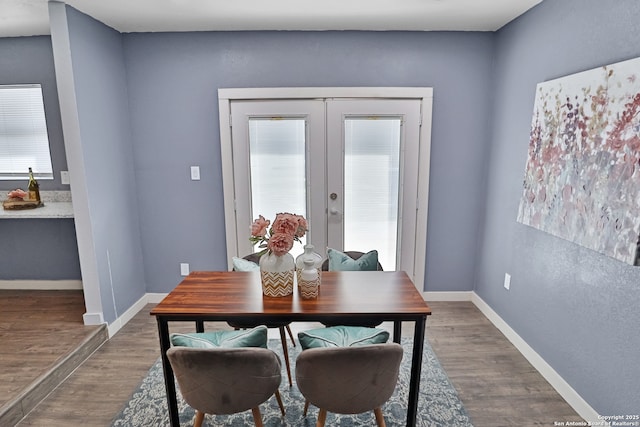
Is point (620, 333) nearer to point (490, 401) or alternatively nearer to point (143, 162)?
point (490, 401)

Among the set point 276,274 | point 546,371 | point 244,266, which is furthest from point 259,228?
point 546,371

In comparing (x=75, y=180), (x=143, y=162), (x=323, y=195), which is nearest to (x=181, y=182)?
(x=143, y=162)

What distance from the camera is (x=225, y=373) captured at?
1438 millimetres

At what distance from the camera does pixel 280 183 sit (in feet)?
10.9

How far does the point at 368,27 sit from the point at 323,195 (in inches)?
58.1

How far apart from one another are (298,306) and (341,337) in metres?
0.29

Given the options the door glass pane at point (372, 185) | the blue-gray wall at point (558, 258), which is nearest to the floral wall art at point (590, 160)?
the blue-gray wall at point (558, 258)

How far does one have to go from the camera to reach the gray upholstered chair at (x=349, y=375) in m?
1.41

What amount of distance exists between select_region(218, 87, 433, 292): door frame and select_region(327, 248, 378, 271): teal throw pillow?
46.7 inches

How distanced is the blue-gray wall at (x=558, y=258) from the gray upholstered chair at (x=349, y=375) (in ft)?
4.08

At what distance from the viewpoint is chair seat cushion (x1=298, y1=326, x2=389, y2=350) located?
1641 millimetres

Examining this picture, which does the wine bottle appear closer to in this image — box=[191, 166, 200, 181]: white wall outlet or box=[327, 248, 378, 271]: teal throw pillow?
box=[191, 166, 200, 181]: white wall outlet

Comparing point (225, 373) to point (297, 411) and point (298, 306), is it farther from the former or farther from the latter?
point (297, 411)

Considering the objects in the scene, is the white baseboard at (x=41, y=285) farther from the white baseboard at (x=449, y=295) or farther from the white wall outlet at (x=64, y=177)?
the white baseboard at (x=449, y=295)
